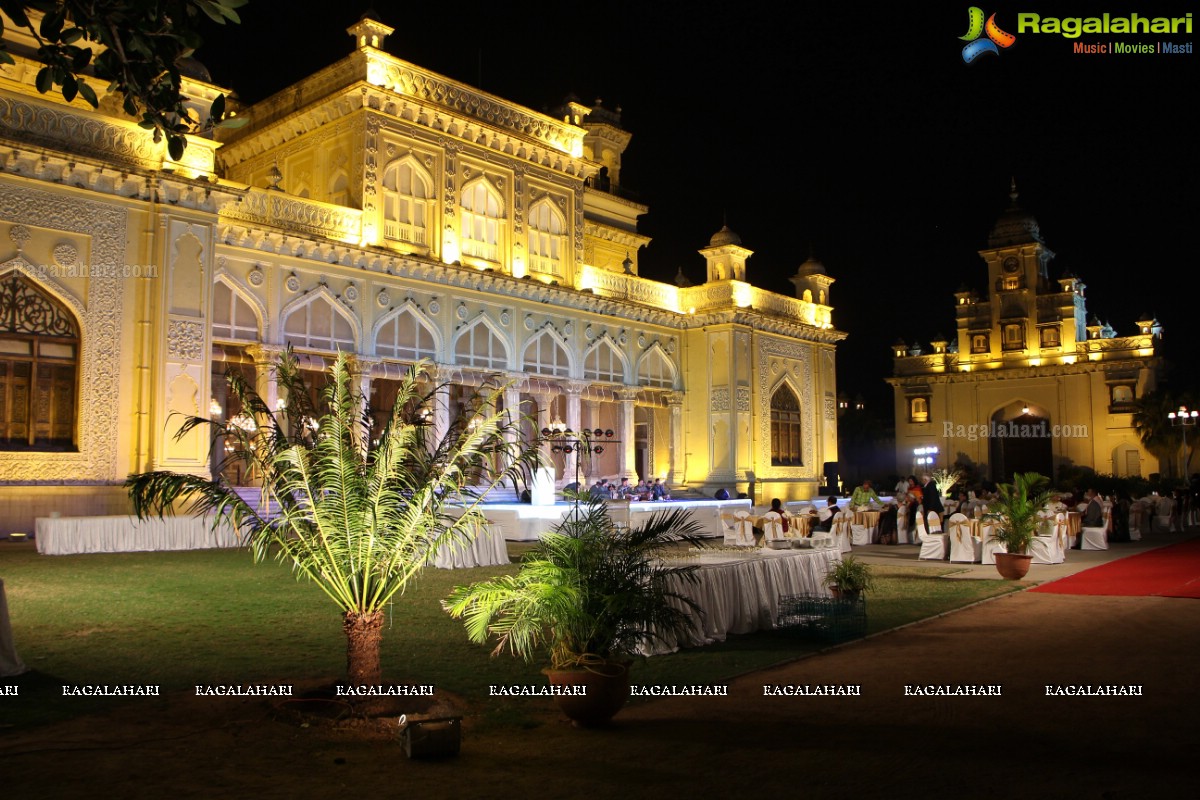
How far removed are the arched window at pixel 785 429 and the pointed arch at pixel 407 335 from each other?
13.4 metres

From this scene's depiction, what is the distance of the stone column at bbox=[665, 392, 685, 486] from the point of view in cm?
3131

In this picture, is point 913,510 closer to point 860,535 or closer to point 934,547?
point 860,535

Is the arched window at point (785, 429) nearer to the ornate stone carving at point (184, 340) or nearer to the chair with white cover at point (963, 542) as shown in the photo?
the chair with white cover at point (963, 542)

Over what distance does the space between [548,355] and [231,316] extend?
9.35 m

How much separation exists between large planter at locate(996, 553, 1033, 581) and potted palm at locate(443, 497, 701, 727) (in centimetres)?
880

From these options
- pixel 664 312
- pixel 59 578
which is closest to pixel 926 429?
pixel 664 312

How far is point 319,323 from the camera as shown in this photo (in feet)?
71.6

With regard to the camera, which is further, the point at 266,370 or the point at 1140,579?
the point at 266,370

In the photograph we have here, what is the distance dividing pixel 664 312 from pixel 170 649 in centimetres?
2396

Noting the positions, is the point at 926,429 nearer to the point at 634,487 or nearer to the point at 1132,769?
the point at 634,487

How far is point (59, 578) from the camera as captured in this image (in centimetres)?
1166

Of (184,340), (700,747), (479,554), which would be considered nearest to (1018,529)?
(479,554)

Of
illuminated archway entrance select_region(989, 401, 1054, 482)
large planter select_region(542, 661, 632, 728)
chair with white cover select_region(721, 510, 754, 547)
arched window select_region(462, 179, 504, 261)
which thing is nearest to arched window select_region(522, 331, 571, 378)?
arched window select_region(462, 179, 504, 261)

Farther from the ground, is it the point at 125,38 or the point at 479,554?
the point at 125,38
